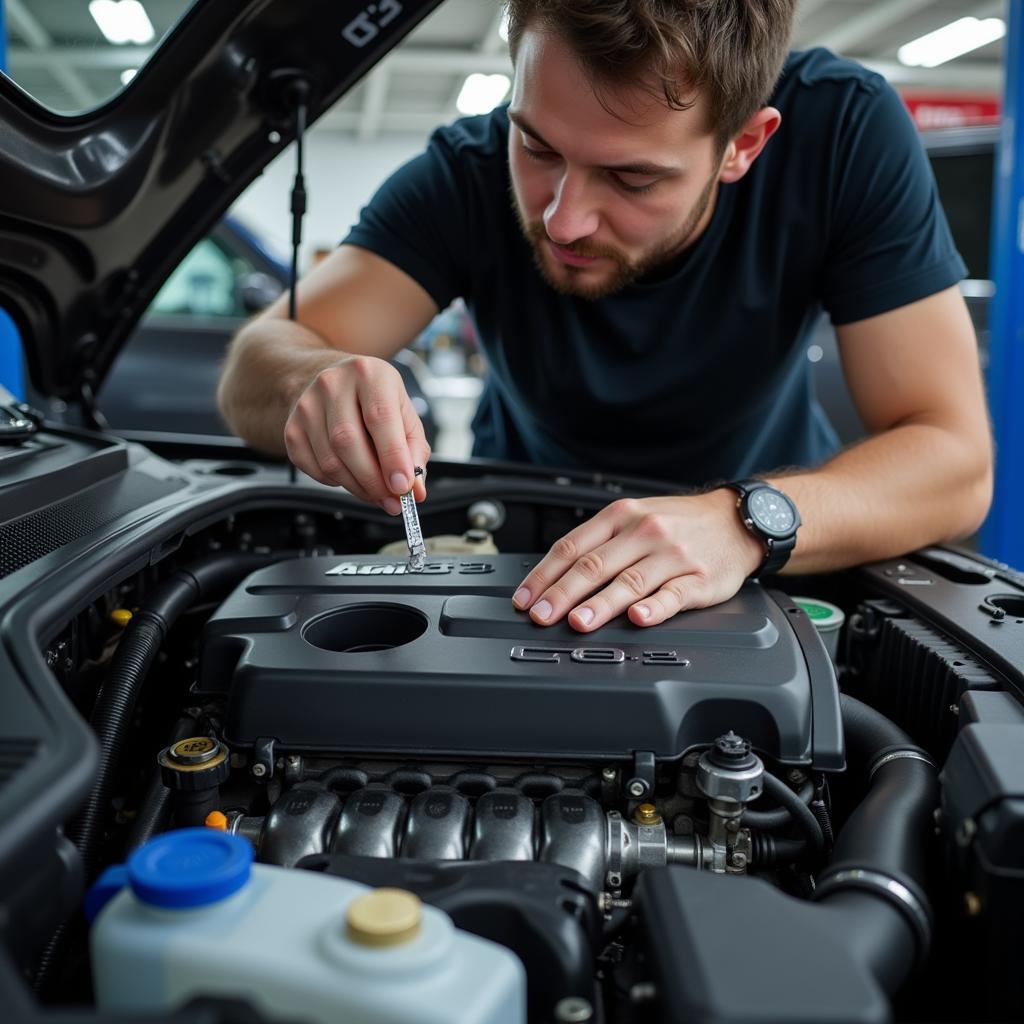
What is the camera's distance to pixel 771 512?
1046 millimetres

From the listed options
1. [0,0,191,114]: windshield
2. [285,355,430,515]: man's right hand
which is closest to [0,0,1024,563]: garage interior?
[0,0,191,114]: windshield

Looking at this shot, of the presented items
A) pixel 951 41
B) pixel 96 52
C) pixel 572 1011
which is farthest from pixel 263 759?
pixel 951 41

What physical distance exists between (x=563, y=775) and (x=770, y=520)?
0.39m

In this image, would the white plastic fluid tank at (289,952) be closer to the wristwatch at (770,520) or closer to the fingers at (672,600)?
the fingers at (672,600)

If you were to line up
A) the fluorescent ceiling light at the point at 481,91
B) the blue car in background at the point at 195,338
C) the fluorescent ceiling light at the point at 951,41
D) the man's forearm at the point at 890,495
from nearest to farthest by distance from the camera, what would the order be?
1. the man's forearm at the point at 890,495
2. the blue car in background at the point at 195,338
3. the fluorescent ceiling light at the point at 951,41
4. the fluorescent ceiling light at the point at 481,91

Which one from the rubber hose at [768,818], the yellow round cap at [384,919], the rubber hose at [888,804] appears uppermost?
the yellow round cap at [384,919]

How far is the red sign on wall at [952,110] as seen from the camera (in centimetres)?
934

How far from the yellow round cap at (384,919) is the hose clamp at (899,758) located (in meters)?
0.48

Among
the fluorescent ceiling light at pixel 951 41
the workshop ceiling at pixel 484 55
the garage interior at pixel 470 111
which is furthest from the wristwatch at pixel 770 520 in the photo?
the fluorescent ceiling light at pixel 951 41

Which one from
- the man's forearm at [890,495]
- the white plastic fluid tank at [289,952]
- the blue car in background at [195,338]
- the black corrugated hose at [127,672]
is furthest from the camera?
the blue car in background at [195,338]

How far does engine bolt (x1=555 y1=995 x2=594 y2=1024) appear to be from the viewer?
57 centimetres

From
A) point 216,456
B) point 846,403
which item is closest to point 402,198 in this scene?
point 216,456

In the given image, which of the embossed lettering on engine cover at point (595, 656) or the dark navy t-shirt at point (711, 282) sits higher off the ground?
the dark navy t-shirt at point (711, 282)

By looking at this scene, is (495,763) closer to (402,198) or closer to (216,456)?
(216,456)
